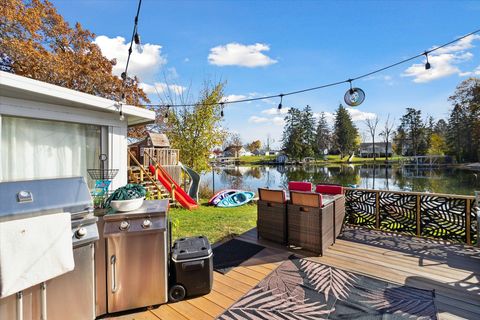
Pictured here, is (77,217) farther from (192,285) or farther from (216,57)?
(216,57)

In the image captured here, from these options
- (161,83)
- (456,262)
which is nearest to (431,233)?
(456,262)

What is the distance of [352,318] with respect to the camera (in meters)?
1.99

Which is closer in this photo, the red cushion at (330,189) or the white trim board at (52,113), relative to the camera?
the white trim board at (52,113)

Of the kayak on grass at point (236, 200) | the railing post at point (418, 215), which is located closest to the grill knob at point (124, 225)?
the railing post at point (418, 215)

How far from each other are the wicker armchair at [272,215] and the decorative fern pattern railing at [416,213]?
1803 mm

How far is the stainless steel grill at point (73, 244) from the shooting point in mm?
1452

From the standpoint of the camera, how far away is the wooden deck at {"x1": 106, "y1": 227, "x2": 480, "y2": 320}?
213 cm

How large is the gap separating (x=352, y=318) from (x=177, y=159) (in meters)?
8.39

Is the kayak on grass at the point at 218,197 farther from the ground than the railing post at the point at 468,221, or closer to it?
closer to it

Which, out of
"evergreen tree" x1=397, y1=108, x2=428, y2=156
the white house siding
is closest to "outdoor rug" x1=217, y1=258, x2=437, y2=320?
the white house siding

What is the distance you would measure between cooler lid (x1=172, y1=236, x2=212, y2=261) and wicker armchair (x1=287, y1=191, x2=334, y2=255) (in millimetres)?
1562

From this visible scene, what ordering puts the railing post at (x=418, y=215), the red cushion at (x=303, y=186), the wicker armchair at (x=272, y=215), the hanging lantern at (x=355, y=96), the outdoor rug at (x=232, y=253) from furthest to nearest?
the red cushion at (x=303, y=186)
the hanging lantern at (x=355, y=96)
the railing post at (x=418, y=215)
the wicker armchair at (x=272, y=215)
the outdoor rug at (x=232, y=253)

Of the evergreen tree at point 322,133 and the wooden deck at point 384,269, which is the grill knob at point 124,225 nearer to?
the wooden deck at point 384,269

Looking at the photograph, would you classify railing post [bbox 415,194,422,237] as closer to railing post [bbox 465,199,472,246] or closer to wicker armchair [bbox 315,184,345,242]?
railing post [bbox 465,199,472,246]
